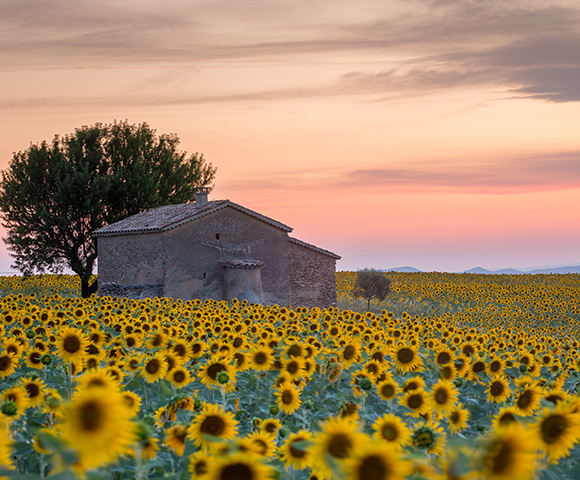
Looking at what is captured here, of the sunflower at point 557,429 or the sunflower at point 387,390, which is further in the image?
the sunflower at point 387,390

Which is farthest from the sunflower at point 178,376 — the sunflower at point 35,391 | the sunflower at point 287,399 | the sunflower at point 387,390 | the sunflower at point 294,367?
the sunflower at point 387,390

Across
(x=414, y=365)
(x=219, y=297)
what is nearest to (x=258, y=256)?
(x=219, y=297)

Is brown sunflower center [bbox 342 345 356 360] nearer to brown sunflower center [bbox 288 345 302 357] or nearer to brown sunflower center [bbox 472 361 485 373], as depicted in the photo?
brown sunflower center [bbox 288 345 302 357]

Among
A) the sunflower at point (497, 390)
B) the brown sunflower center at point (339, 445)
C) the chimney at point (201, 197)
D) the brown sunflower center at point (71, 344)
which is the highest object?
the chimney at point (201, 197)

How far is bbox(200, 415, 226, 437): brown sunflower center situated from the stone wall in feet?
95.7

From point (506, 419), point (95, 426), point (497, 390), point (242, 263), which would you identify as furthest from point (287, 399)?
point (242, 263)

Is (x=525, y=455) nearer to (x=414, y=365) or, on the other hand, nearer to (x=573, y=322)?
(x=414, y=365)

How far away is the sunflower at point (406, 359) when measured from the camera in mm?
7953

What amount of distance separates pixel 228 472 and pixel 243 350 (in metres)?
5.32

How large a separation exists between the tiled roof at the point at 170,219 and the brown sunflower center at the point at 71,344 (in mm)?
21965

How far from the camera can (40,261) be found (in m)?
41.2

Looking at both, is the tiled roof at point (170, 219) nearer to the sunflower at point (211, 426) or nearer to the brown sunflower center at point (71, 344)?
the brown sunflower center at point (71, 344)

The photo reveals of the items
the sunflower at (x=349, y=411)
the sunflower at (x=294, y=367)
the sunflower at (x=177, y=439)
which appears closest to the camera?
the sunflower at (x=177, y=439)

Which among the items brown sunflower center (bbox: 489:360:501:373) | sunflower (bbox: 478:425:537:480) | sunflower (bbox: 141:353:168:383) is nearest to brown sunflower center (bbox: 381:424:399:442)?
sunflower (bbox: 478:425:537:480)
